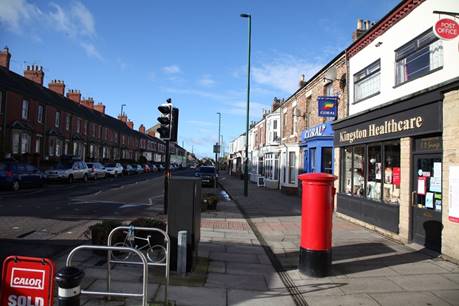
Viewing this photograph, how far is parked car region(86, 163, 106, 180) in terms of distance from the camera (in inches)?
1504

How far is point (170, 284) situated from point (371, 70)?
10.4 meters

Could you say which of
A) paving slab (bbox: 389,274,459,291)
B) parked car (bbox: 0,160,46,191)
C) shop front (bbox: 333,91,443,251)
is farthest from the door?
parked car (bbox: 0,160,46,191)

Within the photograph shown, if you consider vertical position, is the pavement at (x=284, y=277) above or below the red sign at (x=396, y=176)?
below

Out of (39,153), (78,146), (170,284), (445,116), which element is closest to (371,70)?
(445,116)

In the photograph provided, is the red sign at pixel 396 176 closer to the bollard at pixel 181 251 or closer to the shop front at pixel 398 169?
the shop front at pixel 398 169

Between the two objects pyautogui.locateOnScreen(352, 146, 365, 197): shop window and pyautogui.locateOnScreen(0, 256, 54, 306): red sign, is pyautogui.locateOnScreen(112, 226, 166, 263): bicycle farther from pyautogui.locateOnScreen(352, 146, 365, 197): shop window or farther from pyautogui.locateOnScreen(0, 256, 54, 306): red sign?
pyautogui.locateOnScreen(352, 146, 365, 197): shop window

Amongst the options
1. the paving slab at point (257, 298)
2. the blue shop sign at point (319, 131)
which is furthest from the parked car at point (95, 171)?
the paving slab at point (257, 298)

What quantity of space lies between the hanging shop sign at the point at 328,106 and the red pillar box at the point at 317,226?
10.0 m

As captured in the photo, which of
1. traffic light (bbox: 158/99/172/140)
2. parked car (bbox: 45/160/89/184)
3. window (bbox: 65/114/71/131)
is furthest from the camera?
window (bbox: 65/114/71/131)

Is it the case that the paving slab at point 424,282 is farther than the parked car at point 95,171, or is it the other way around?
the parked car at point 95,171

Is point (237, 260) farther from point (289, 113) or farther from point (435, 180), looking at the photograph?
point (289, 113)

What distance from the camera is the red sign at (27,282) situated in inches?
159

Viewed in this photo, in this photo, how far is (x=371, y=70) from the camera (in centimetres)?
1401

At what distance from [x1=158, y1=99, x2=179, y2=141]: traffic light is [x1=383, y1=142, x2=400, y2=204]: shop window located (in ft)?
19.6
